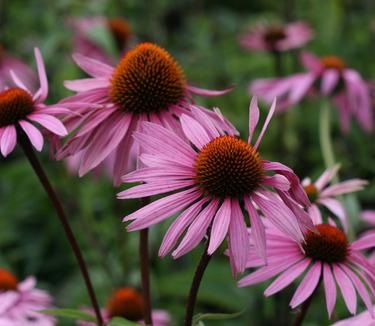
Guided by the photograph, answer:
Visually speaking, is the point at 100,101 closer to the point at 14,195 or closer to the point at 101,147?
the point at 101,147

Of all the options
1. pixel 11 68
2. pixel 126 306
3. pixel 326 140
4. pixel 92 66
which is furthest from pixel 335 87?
pixel 11 68

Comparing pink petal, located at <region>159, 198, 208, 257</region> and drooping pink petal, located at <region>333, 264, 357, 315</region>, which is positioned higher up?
pink petal, located at <region>159, 198, 208, 257</region>

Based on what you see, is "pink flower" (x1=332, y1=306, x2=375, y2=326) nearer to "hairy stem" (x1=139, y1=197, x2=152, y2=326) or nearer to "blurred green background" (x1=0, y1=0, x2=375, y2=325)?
"hairy stem" (x1=139, y1=197, x2=152, y2=326)

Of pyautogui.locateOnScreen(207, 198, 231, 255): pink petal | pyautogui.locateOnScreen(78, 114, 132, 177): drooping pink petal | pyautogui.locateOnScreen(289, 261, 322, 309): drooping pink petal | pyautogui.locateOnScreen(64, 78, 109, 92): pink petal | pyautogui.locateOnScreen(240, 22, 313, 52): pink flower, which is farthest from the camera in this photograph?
pyautogui.locateOnScreen(240, 22, 313, 52): pink flower

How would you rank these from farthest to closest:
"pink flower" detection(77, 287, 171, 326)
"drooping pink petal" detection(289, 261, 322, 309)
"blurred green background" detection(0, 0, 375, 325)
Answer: "blurred green background" detection(0, 0, 375, 325) → "pink flower" detection(77, 287, 171, 326) → "drooping pink petal" detection(289, 261, 322, 309)

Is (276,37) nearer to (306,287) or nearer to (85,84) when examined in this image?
(85,84)

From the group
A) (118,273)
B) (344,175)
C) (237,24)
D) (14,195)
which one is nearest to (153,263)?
(118,273)

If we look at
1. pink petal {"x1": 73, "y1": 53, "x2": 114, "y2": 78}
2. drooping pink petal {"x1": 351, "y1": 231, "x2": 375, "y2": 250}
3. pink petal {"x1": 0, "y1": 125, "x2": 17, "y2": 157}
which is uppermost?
pink petal {"x1": 73, "y1": 53, "x2": 114, "y2": 78}

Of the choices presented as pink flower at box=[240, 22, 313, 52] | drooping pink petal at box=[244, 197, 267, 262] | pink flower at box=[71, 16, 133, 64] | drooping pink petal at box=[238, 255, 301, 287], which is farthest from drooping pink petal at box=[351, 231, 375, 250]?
pink flower at box=[71, 16, 133, 64]

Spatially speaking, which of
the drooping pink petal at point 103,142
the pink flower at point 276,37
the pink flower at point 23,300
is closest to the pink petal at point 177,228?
the drooping pink petal at point 103,142
